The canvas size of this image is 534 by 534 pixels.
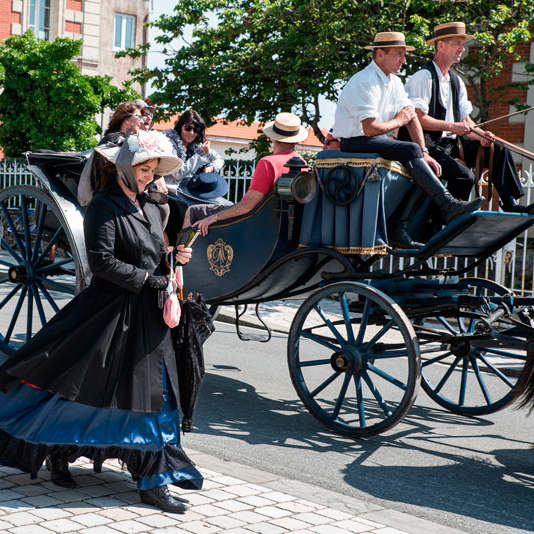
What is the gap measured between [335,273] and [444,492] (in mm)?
1799

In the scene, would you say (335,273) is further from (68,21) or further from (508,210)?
(68,21)

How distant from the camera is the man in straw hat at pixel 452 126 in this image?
20.8ft

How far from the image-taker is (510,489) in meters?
4.88

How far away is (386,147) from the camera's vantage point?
19.5 ft

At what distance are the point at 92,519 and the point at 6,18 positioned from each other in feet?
97.6

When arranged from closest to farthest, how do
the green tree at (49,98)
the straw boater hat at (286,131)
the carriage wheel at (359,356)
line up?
the carriage wheel at (359,356)
the straw boater hat at (286,131)
the green tree at (49,98)

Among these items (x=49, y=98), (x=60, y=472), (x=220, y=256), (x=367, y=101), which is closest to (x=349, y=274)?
(x=220, y=256)

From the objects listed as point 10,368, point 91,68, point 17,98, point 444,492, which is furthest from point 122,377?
point 91,68

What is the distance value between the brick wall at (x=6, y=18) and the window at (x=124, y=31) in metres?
4.30

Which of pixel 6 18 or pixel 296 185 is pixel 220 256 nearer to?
pixel 296 185

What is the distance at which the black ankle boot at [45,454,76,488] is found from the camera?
4316 millimetres

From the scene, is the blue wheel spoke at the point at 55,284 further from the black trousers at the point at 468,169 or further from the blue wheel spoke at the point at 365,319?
the black trousers at the point at 468,169

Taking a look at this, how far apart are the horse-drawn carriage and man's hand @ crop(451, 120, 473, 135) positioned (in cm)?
64

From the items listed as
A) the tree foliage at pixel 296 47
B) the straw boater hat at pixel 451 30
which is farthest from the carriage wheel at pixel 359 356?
the tree foliage at pixel 296 47
